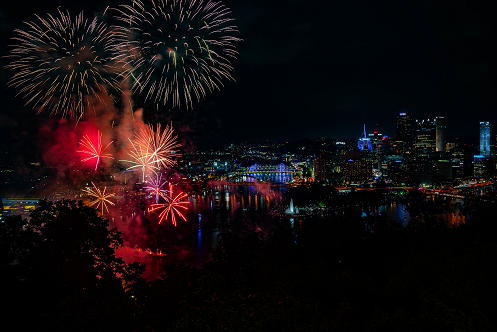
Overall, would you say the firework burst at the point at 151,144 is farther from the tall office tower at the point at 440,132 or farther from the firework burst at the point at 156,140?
the tall office tower at the point at 440,132

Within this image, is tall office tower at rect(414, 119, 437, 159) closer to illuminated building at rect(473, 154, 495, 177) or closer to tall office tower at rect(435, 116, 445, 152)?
tall office tower at rect(435, 116, 445, 152)

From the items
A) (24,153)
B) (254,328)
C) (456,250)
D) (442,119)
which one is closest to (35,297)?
(254,328)

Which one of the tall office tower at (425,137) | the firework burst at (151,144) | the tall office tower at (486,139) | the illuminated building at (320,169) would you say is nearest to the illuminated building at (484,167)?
the tall office tower at (486,139)

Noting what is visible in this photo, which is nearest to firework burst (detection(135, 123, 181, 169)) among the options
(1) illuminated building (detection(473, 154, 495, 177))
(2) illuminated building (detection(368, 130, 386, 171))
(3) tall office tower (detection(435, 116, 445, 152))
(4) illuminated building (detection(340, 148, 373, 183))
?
(4) illuminated building (detection(340, 148, 373, 183))

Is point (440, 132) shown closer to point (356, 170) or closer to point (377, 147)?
point (377, 147)

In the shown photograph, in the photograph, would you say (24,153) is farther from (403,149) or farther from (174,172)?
(403,149)
